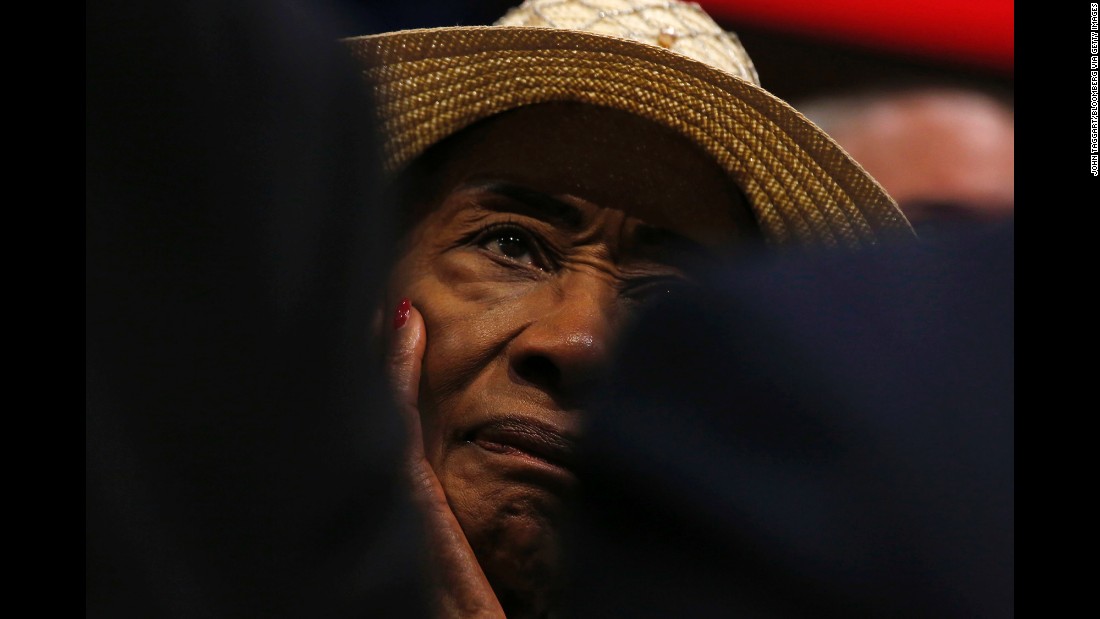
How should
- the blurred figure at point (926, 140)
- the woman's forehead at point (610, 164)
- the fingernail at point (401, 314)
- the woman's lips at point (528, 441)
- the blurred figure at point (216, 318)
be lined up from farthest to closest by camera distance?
the blurred figure at point (926, 140) < the woman's forehead at point (610, 164) < the fingernail at point (401, 314) < the woman's lips at point (528, 441) < the blurred figure at point (216, 318)

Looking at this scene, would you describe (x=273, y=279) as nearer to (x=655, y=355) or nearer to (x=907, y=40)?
(x=655, y=355)

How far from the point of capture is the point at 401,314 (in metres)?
1.29

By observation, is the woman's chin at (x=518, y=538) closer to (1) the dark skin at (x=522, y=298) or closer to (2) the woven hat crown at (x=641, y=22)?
(1) the dark skin at (x=522, y=298)

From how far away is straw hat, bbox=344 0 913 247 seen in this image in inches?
52.5

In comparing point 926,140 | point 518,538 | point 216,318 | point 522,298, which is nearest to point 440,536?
point 518,538

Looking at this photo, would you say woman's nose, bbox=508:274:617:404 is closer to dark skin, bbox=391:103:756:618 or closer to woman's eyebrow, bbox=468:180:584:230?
dark skin, bbox=391:103:756:618

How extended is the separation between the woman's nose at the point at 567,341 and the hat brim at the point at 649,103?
0.81ft

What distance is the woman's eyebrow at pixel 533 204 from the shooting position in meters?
1.41

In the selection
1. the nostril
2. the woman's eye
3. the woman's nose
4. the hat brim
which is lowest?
the nostril

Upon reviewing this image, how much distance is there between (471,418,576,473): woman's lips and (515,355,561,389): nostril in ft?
0.15

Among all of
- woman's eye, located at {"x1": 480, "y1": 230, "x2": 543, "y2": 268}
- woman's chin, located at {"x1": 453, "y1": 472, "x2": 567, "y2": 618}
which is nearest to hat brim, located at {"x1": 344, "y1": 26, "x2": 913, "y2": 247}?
woman's eye, located at {"x1": 480, "y1": 230, "x2": 543, "y2": 268}

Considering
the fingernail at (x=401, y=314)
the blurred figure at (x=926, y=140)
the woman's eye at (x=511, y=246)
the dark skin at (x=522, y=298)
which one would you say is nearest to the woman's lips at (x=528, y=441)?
the dark skin at (x=522, y=298)

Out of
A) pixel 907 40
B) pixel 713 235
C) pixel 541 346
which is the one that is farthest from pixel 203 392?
pixel 907 40

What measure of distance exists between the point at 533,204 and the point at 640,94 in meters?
0.20
